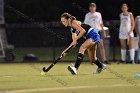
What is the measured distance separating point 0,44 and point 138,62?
5240mm

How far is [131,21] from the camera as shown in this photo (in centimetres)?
2200

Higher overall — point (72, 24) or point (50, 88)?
point (72, 24)

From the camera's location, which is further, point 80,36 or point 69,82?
point 80,36

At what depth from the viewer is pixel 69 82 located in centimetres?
1477

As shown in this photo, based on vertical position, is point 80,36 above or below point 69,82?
above

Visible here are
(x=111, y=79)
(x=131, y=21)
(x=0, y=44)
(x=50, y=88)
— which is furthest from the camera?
(x=0, y=44)

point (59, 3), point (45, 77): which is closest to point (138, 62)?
point (45, 77)

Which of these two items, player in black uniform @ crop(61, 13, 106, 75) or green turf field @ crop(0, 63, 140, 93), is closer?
green turf field @ crop(0, 63, 140, 93)

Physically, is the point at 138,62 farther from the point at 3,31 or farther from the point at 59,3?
the point at 59,3

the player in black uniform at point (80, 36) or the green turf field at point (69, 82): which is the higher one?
the player in black uniform at point (80, 36)

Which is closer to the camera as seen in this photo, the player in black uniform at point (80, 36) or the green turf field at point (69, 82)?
the green turf field at point (69, 82)

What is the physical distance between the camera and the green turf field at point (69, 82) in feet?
43.0

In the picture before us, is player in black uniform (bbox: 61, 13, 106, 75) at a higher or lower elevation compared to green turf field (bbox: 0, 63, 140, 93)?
higher

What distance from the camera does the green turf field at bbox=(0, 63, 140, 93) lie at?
1312 centimetres
